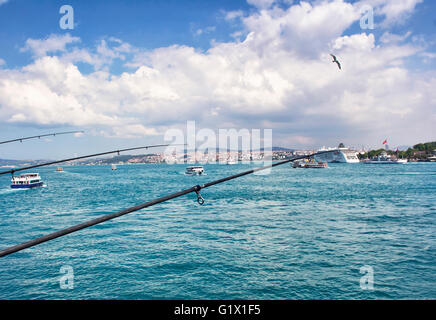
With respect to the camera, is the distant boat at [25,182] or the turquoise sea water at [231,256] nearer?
the turquoise sea water at [231,256]

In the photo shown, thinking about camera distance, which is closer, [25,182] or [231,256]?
[231,256]

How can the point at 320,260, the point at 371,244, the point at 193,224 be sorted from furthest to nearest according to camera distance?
1. the point at 193,224
2. the point at 371,244
3. the point at 320,260

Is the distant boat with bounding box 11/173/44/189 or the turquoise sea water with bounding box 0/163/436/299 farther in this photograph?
the distant boat with bounding box 11/173/44/189

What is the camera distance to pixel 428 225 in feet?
64.7

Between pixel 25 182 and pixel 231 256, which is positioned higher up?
pixel 25 182

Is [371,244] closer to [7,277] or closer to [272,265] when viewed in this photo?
[272,265]

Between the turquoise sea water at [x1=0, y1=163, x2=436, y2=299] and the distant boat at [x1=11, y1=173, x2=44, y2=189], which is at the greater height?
the distant boat at [x1=11, y1=173, x2=44, y2=189]

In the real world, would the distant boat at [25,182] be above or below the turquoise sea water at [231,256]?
above
